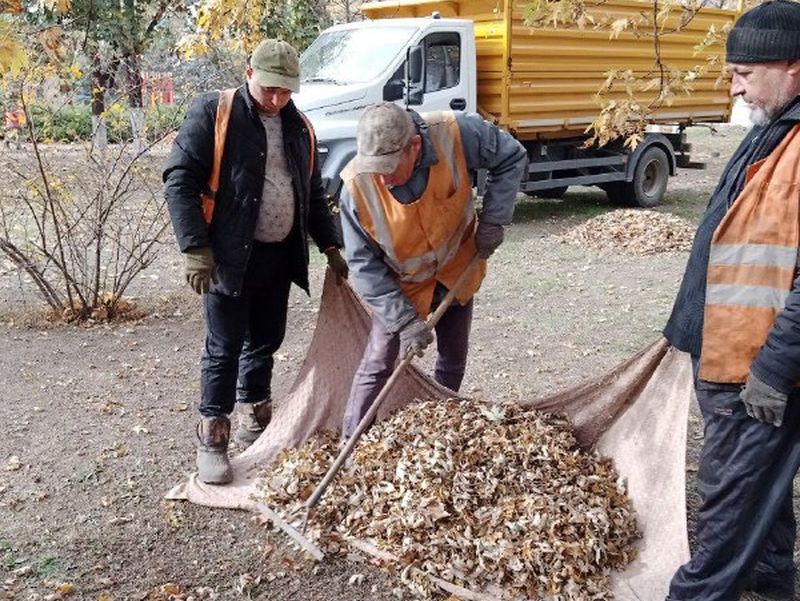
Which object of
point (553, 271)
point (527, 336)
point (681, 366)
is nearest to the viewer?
point (681, 366)

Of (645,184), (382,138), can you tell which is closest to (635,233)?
(645,184)

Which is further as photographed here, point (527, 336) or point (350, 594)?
point (527, 336)

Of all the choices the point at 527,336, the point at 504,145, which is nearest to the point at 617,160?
the point at 527,336

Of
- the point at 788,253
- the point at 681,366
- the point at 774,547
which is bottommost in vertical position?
the point at 774,547

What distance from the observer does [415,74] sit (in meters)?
9.13

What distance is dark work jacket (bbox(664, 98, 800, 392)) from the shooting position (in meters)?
2.13

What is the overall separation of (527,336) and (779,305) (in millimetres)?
3737

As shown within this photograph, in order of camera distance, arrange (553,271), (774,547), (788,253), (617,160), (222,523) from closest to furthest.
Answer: (788,253) < (774,547) < (222,523) < (553,271) < (617,160)

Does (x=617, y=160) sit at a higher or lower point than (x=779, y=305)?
lower

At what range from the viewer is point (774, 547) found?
2.78 meters

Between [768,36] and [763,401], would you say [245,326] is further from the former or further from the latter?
[768,36]

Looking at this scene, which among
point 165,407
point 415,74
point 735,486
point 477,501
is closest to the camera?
point 735,486

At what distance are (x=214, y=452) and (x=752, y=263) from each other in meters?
2.32

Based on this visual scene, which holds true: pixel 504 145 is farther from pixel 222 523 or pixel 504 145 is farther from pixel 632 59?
pixel 632 59
